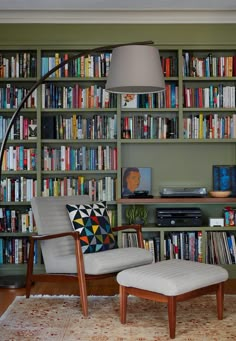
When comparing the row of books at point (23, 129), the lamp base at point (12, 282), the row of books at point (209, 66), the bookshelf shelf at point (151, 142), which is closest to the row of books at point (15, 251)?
the bookshelf shelf at point (151, 142)

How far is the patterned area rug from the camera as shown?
433 centimetres

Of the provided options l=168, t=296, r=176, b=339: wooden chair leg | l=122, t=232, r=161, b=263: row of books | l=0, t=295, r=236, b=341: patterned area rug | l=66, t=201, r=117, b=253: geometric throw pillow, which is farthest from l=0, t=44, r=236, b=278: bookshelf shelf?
l=168, t=296, r=176, b=339: wooden chair leg

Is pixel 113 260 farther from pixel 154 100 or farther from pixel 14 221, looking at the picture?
pixel 154 100

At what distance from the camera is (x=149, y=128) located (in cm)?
671

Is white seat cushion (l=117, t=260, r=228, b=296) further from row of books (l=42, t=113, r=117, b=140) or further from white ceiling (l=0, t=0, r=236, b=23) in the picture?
white ceiling (l=0, t=0, r=236, b=23)

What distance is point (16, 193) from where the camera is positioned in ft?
21.9

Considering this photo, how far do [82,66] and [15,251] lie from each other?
6.67 feet

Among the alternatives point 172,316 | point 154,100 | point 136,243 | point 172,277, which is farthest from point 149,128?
point 172,316

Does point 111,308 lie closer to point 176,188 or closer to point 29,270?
point 29,270

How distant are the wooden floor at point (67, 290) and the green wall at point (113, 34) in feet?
7.99

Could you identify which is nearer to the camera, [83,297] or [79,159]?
[83,297]

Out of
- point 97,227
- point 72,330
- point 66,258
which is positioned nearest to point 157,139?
point 97,227

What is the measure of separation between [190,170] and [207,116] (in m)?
0.61

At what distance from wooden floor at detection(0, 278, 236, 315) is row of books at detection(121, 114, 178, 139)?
5.04ft
